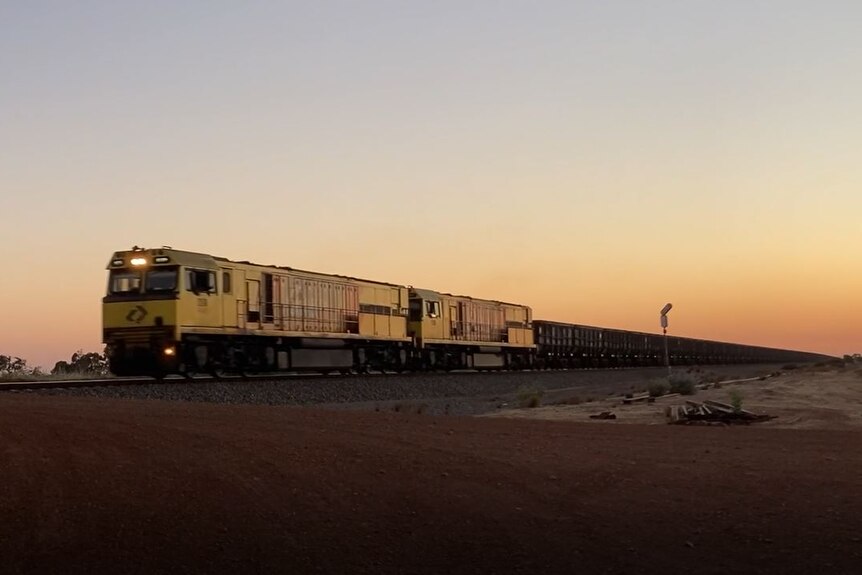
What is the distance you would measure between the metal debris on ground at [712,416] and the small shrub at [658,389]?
25.6ft

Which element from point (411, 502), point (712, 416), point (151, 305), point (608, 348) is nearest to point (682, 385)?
point (712, 416)

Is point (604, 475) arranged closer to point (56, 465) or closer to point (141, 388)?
point (56, 465)

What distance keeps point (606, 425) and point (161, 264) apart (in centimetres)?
1613

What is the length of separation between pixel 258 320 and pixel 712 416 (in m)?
17.0

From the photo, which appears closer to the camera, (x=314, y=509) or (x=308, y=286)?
(x=314, y=509)

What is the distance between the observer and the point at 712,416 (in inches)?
675

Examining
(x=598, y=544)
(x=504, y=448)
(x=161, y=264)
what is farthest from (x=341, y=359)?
(x=598, y=544)

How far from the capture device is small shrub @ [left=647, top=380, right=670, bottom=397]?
26.2 m

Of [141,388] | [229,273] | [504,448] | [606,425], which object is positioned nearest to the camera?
[504,448]

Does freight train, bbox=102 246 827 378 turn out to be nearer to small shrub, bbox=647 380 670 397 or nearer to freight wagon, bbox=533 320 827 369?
freight wagon, bbox=533 320 827 369

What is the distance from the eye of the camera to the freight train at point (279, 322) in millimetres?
26922

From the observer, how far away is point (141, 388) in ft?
73.5

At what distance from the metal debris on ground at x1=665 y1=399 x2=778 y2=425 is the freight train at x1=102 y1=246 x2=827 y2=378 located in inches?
585

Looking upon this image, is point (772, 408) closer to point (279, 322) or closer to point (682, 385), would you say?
point (682, 385)
